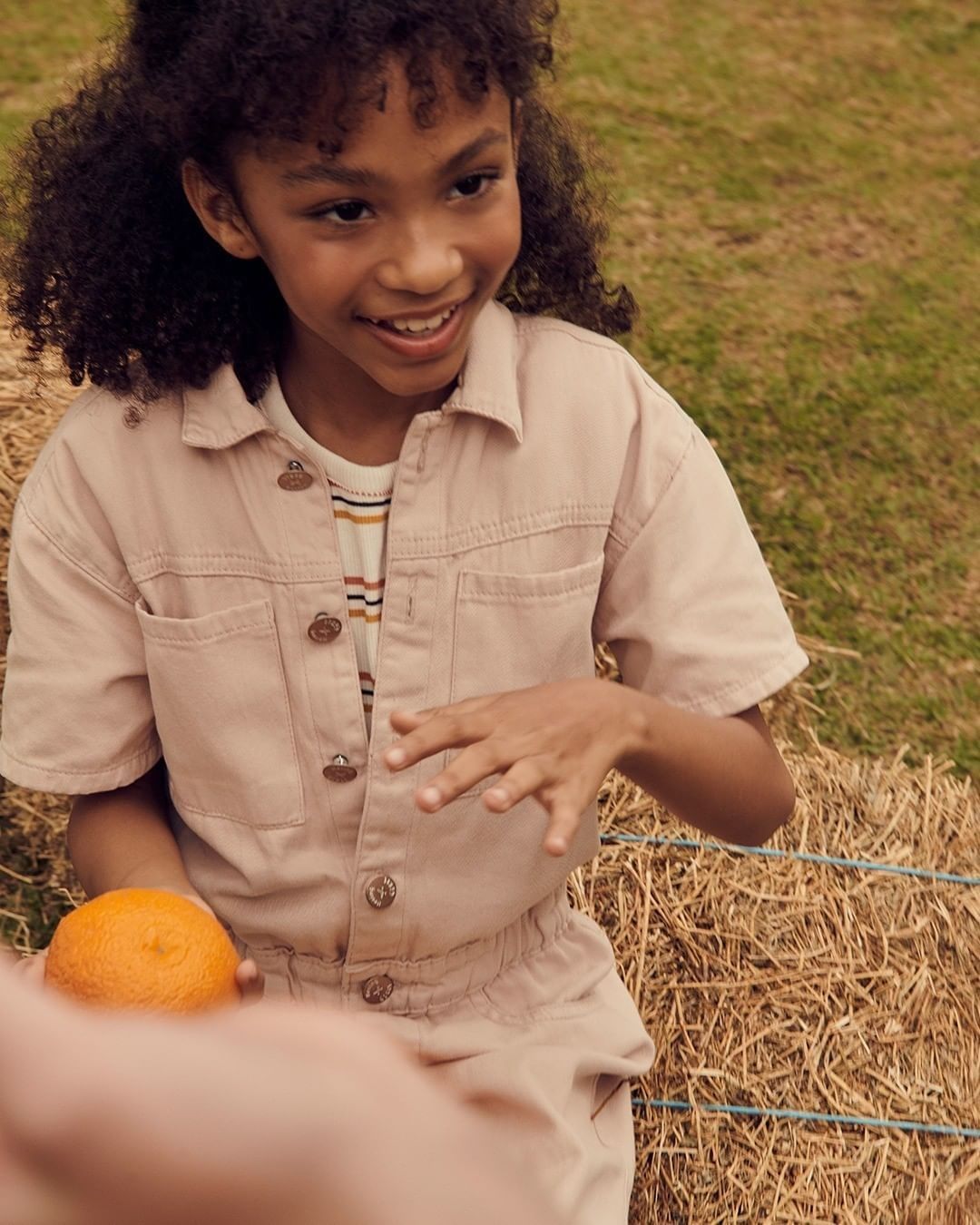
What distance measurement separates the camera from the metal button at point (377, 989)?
1998 millimetres

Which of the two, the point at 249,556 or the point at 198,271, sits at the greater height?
the point at 198,271

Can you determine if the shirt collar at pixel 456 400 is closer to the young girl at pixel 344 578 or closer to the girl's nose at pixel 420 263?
the young girl at pixel 344 578

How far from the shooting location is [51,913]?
2.90 metres

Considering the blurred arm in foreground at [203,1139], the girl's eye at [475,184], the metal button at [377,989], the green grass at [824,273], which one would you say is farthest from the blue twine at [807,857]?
the blurred arm in foreground at [203,1139]

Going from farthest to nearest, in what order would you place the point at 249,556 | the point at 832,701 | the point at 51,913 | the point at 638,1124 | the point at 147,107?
1. the point at 832,701
2. the point at 51,913
3. the point at 638,1124
4. the point at 249,556
5. the point at 147,107

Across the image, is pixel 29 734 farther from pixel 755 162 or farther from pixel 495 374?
pixel 755 162

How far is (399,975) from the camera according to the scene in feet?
6.61

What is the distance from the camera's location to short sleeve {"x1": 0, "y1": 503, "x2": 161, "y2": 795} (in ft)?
6.23

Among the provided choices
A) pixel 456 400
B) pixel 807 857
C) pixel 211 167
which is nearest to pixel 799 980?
pixel 807 857

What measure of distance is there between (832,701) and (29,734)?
6.58ft

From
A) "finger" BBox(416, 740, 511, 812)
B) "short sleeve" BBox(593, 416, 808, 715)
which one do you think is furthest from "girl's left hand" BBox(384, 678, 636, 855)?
"short sleeve" BBox(593, 416, 808, 715)

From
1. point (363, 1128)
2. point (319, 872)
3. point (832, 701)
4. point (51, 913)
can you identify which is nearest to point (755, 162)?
point (832, 701)

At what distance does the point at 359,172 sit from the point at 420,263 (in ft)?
0.37

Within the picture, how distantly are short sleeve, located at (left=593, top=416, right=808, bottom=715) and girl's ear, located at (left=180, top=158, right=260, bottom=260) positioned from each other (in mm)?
545
